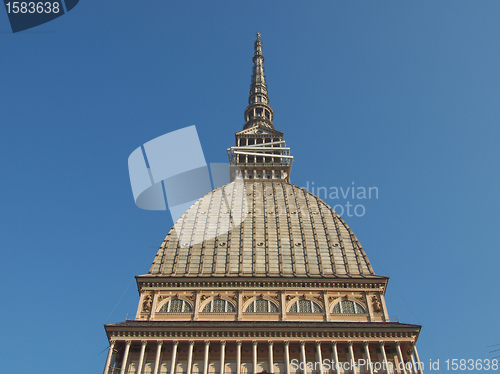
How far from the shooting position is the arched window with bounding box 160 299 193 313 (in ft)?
155

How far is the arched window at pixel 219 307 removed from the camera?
47000 mm

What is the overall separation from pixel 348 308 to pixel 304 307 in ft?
14.2

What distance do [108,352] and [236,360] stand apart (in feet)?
35.7

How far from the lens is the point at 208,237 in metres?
57.6

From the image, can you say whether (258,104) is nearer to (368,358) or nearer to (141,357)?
(368,358)

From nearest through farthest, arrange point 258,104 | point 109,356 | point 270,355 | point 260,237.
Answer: point 109,356, point 270,355, point 260,237, point 258,104

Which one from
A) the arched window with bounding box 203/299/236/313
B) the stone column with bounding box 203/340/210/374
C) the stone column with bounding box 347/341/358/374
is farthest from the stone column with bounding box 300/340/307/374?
the stone column with bounding box 203/340/210/374

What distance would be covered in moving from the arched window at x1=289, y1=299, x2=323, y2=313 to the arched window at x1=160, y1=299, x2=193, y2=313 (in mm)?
9995

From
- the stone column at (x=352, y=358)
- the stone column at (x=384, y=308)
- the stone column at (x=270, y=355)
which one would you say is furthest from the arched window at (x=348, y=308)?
the stone column at (x=270, y=355)

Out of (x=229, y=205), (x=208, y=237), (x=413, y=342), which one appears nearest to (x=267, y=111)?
(x=229, y=205)

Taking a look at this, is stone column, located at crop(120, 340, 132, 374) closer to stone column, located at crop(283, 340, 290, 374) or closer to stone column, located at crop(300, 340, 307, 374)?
stone column, located at crop(283, 340, 290, 374)

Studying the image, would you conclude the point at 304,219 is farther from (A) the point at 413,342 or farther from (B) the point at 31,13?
(B) the point at 31,13

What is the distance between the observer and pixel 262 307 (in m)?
47.5

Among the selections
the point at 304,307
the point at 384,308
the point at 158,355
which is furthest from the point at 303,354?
the point at 158,355
